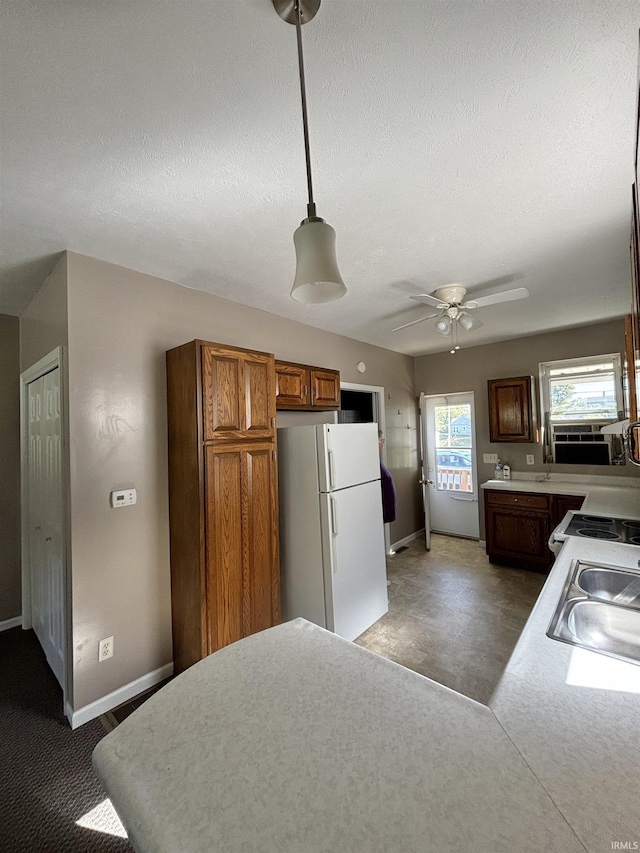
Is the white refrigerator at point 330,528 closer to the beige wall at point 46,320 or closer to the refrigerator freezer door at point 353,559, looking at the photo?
the refrigerator freezer door at point 353,559

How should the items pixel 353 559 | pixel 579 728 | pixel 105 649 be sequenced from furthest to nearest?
pixel 353 559, pixel 105 649, pixel 579 728

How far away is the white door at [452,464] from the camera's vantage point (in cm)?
491

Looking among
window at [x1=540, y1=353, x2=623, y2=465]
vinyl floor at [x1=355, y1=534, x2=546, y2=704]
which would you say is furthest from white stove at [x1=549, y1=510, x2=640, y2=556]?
window at [x1=540, y1=353, x2=623, y2=465]

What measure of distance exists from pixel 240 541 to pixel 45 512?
4.49 feet

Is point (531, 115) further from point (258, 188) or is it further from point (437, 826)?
point (437, 826)

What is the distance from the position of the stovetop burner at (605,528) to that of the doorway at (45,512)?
10.3 feet

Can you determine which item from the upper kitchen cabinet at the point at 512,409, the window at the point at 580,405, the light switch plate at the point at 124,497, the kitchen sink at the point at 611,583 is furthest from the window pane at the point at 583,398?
the light switch plate at the point at 124,497

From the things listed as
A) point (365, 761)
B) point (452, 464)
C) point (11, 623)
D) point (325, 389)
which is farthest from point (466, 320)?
point (11, 623)

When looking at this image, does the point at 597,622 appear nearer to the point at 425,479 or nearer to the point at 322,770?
the point at 322,770

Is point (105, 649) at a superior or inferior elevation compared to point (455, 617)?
superior

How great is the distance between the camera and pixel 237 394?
236 cm

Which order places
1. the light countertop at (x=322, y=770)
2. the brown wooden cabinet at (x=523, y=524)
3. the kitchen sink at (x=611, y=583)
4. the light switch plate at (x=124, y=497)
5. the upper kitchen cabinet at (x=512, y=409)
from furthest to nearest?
1. the upper kitchen cabinet at (x=512, y=409)
2. the brown wooden cabinet at (x=523, y=524)
3. the light switch plate at (x=124, y=497)
4. the kitchen sink at (x=611, y=583)
5. the light countertop at (x=322, y=770)

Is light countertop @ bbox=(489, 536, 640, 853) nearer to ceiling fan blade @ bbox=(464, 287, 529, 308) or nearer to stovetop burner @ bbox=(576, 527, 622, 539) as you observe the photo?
stovetop burner @ bbox=(576, 527, 622, 539)

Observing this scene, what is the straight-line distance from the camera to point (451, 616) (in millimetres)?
3020
